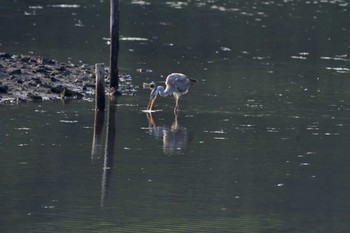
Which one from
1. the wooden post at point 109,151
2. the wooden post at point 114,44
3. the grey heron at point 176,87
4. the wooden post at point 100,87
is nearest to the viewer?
the wooden post at point 109,151

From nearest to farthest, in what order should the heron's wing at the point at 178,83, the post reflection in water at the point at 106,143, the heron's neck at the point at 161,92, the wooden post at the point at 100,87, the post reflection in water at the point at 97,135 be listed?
1. the post reflection in water at the point at 106,143
2. the post reflection in water at the point at 97,135
3. the wooden post at the point at 100,87
4. the heron's neck at the point at 161,92
5. the heron's wing at the point at 178,83

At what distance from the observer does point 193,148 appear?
26250mm

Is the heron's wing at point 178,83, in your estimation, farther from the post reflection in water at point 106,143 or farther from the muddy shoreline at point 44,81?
the muddy shoreline at point 44,81

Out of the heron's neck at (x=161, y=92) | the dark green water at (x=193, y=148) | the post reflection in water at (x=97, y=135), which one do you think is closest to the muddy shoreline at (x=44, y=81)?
the dark green water at (x=193, y=148)

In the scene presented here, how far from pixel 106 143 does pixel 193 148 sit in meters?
1.89

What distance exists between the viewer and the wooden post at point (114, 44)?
109 feet

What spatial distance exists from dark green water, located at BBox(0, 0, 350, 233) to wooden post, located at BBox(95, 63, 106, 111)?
0.34 meters

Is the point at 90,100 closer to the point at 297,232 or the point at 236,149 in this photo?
the point at 236,149

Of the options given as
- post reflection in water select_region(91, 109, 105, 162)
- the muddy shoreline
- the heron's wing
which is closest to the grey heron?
the heron's wing

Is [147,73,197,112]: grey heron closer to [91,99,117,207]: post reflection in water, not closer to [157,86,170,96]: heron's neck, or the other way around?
[157,86,170,96]: heron's neck

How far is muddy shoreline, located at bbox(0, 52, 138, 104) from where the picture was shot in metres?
32.2

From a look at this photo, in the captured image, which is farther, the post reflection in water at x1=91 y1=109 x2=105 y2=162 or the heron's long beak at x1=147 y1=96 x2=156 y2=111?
the heron's long beak at x1=147 y1=96 x2=156 y2=111

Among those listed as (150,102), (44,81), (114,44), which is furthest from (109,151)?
(44,81)

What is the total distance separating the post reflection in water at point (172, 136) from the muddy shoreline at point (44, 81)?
12.5 feet
